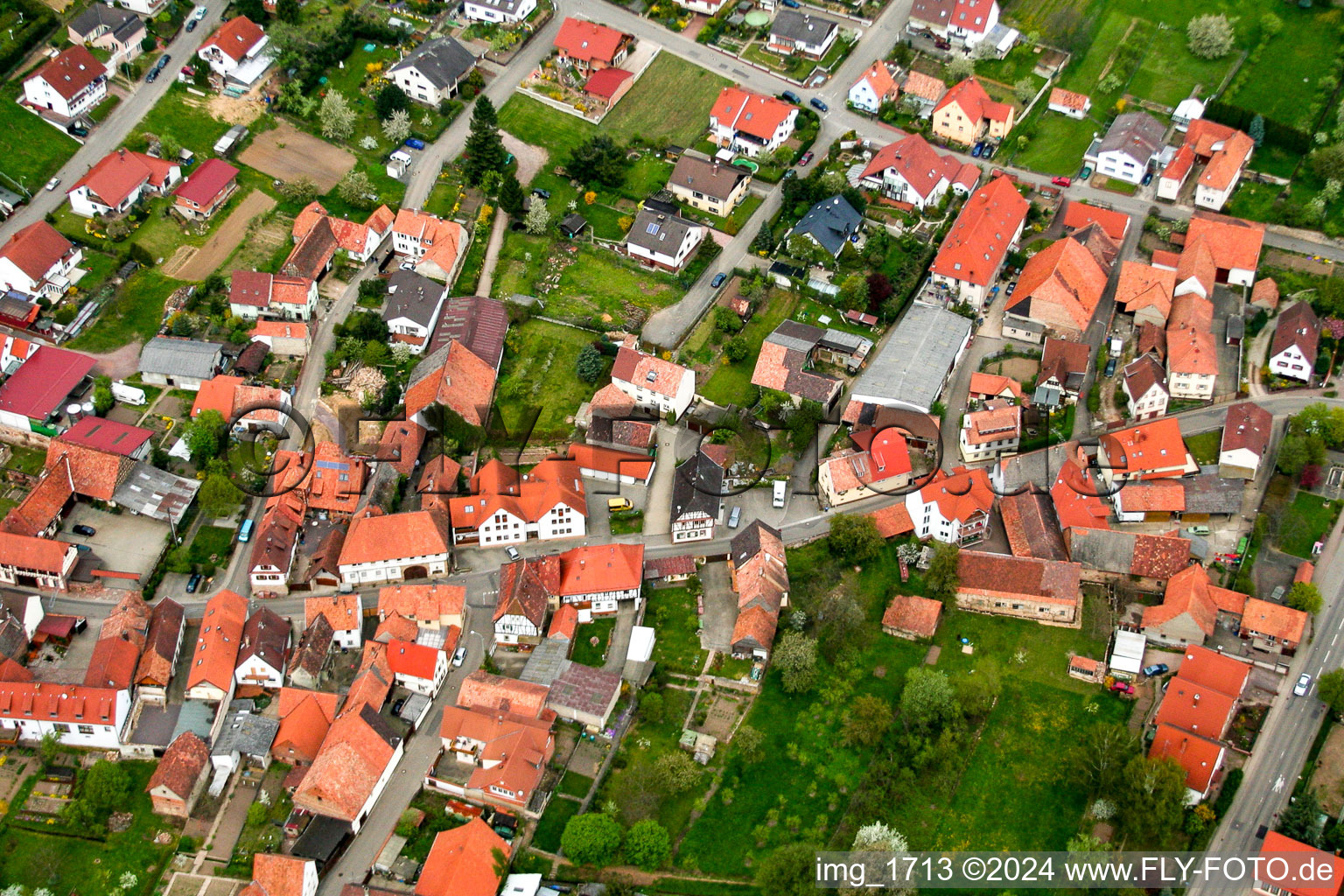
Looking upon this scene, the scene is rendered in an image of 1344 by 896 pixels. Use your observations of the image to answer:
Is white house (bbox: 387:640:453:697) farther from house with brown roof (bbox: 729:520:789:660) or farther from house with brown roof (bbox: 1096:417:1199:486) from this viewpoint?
house with brown roof (bbox: 1096:417:1199:486)

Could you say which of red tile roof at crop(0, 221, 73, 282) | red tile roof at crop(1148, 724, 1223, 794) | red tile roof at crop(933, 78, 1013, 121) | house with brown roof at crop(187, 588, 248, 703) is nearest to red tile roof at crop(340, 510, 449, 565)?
house with brown roof at crop(187, 588, 248, 703)

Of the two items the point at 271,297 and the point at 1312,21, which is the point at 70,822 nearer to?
the point at 271,297

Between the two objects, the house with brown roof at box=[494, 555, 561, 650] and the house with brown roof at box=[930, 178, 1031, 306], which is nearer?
the house with brown roof at box=[494, 555, 561, 650]

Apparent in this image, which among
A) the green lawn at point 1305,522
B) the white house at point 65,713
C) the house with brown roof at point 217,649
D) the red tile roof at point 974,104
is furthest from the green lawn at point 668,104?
the white house at point 65,713

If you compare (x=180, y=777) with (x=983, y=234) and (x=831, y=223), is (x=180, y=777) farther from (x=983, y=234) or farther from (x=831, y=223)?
(x=983, y=234)

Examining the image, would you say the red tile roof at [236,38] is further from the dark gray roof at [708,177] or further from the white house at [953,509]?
the white house at [953,509]

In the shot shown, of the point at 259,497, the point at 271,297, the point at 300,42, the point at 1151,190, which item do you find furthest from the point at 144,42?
the point at 1151,190

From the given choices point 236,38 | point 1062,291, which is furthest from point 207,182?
point 1062,291
